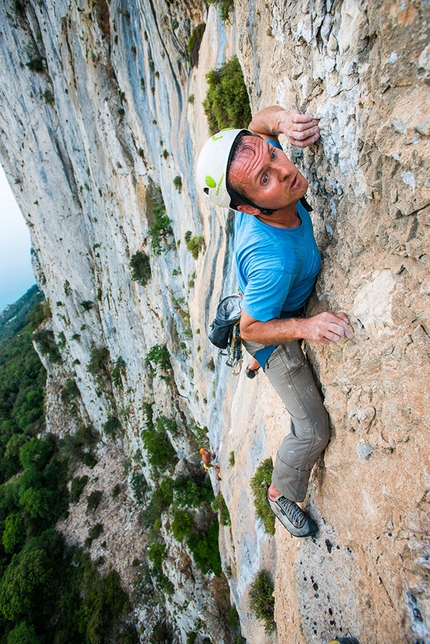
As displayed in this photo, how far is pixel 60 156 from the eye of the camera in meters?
22.4

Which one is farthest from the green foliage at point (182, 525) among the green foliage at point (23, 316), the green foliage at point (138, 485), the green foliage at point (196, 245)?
the green foliage at point (23, 316)

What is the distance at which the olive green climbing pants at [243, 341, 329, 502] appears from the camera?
3.03 metres

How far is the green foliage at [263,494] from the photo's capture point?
5.30m

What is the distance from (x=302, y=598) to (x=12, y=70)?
3058cm

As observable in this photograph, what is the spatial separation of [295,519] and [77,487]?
30.8 metres

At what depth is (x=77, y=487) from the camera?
91.5ft

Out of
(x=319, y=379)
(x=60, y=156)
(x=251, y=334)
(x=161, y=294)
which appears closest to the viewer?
(x=251, y=334)

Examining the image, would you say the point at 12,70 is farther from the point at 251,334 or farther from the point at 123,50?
the point at 251,334

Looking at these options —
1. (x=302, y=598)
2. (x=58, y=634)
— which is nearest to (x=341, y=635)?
(x=302, y=598)

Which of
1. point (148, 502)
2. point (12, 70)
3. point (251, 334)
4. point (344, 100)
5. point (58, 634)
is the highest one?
point (12, 70)

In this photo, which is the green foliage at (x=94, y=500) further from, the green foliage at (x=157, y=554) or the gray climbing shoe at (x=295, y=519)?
the gray climbing shoe at (x=295, y=519)

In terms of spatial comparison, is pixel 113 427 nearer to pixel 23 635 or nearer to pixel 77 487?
pixel 77 487

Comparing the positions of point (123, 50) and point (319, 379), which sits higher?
point (123, 50)

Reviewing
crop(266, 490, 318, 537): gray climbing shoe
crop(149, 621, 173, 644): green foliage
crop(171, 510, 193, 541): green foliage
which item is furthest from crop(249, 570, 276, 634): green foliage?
crop(149, 621, 173, 644): green foliage
